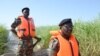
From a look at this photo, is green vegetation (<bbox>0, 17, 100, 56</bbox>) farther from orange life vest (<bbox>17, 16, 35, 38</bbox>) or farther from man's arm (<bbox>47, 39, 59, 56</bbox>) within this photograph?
man's arm (<bbox>47, 39, 59, 56</bbox>)

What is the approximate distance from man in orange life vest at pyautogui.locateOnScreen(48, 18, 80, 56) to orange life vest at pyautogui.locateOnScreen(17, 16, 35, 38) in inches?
211

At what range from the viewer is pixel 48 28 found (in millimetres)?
19812

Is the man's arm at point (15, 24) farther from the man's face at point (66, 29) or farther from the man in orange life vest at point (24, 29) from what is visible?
the man's face at point (66, 29)

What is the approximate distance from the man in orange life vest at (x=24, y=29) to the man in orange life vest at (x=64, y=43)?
514cm

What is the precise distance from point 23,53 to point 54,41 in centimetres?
537

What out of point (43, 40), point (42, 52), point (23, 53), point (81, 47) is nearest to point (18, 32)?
point (23, 53)

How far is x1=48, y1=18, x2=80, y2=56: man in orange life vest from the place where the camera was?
707 cm

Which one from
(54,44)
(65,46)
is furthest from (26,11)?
(54,44)

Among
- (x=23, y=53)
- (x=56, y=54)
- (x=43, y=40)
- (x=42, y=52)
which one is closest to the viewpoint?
(x=56, y=54)

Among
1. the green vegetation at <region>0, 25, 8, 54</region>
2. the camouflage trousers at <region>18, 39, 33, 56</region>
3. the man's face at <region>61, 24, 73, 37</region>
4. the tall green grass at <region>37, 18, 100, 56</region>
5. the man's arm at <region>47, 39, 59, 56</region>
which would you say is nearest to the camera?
the man's arm at <region>47, 39, 59, 56</region>

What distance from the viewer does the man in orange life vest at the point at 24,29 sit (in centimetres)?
1238

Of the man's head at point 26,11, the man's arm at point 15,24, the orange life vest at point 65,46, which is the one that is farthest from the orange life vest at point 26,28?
the orange life vest at point 65,46

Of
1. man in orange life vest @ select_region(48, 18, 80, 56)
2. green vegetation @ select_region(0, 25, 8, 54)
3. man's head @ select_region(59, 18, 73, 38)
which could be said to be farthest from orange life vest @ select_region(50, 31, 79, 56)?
green vegetation @ select_region(0, 25, 8, 54)

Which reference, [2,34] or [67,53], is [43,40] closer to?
[2,34]
